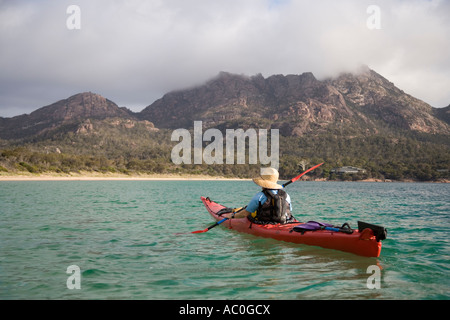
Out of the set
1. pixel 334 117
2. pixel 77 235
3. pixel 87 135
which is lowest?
pixel 77 235

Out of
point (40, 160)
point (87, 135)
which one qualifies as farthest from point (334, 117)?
point (40, 160)

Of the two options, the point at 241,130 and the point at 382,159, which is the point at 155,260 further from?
the point at 241,130

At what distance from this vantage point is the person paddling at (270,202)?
932 centimetres

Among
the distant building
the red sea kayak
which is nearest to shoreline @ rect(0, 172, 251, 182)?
the distant building

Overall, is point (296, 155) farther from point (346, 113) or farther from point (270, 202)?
point (270, 202)

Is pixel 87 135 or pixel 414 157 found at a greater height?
pixel 87 135

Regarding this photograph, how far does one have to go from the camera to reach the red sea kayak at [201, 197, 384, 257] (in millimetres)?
7340

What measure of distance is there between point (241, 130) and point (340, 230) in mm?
144018

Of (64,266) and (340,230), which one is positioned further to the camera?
(340,230)

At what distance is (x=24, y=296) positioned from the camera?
499cm
